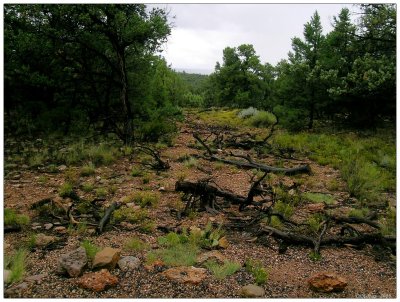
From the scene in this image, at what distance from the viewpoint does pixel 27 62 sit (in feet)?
47.0

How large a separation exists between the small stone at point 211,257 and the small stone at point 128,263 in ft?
2.76

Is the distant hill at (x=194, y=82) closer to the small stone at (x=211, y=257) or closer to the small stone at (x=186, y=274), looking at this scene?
the small stone at (x=211, y=257)

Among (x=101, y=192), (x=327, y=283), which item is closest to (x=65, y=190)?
(x=101, y=192)

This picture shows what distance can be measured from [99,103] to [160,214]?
33.7 feet

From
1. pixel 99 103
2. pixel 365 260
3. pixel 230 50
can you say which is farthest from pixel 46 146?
pixel 230 50

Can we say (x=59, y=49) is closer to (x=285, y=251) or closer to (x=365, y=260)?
(x=285, y=251)

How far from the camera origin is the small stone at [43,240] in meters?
5.37

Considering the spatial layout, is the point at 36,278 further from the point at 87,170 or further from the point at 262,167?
the point at 262,167

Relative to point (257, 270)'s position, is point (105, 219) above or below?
above

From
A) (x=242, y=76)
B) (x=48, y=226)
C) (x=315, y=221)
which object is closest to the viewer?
(x=48, y=226)

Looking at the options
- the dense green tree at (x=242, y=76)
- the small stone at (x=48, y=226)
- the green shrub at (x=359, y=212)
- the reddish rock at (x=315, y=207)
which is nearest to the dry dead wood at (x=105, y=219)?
the small stone at (x=48, y=226)

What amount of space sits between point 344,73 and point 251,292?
54.5 ft

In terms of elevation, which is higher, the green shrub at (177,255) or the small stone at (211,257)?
the green shrub at (177,255)

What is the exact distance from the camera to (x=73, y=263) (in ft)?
14.3
